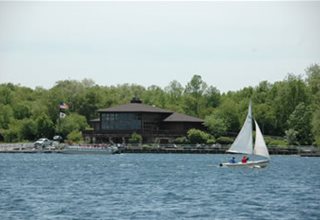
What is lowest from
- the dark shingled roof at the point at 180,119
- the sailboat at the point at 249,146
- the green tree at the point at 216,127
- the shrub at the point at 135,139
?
the sailboat at the point at 249,146

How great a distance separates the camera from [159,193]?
56250mm

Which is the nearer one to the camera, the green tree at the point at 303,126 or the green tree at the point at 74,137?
the green tree at the point at 303,126

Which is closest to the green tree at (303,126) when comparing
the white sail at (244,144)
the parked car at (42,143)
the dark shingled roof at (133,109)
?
the dark shingled roof at (133,109)

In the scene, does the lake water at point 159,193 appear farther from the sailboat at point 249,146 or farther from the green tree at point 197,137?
the green tree at point 197,137

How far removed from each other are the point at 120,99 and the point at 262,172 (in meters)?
107

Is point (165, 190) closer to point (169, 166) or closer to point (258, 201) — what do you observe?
point (258, 201)

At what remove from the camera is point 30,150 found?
5221 inches

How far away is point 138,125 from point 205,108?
2938cm

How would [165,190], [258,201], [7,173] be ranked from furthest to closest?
1. [7,173]
2. [165,190]
3. [258,201]

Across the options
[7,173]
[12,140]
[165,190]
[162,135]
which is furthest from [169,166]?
[12,140]

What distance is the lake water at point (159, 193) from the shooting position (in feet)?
149

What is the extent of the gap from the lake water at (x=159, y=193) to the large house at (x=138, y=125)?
57170 mm

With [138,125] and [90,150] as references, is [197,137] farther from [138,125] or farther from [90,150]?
[90,150]

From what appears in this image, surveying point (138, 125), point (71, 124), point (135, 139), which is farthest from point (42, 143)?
point (71, 124)
